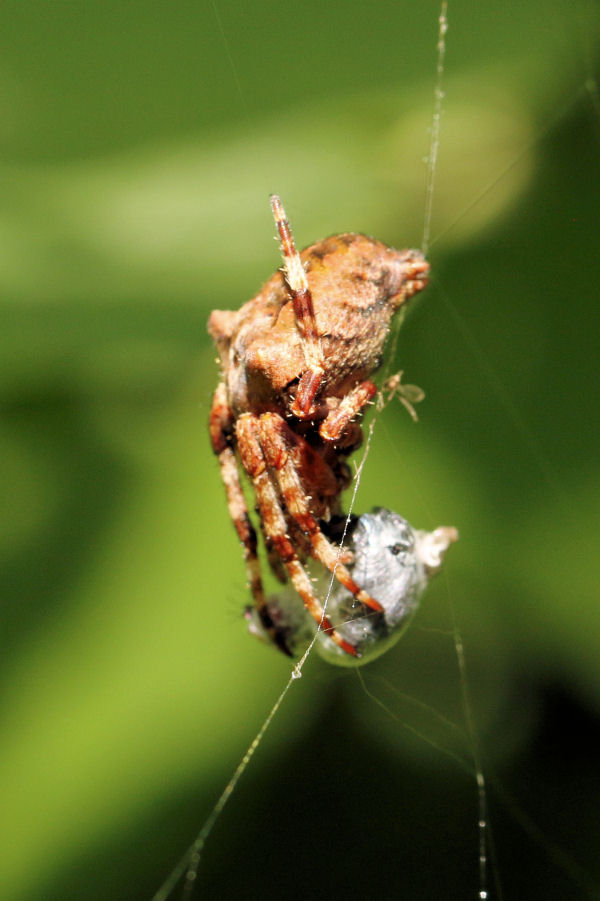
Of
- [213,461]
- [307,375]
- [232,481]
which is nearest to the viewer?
[307,375]

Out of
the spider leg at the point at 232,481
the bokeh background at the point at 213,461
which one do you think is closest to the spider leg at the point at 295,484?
the spider leg at the point at 232,481

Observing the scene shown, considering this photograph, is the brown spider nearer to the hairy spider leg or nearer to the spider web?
the hairy spider leg

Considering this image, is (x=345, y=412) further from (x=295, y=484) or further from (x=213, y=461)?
(x=213, y=461)

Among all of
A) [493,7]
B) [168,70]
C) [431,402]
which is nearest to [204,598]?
[431,402]

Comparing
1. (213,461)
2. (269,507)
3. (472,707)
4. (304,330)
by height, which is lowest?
(472,707)

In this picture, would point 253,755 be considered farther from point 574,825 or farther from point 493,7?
point 493,7

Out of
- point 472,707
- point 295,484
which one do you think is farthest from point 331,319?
point 472,707
